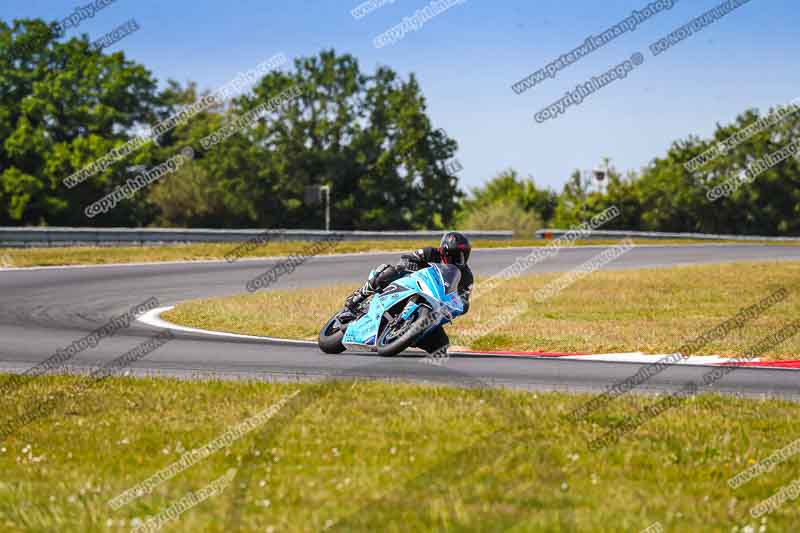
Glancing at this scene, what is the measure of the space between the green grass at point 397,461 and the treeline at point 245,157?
150 ft

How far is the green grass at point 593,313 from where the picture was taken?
14898mm

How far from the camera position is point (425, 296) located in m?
11.2

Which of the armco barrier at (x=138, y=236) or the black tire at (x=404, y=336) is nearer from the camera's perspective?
the black tire at (x=404, y=336)

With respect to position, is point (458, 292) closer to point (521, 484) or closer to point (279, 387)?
point (279, 387)

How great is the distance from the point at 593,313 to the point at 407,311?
8.77 m

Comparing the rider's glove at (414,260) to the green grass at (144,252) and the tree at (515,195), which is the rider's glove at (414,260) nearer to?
the green grass at (144,252)

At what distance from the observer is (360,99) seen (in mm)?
66875

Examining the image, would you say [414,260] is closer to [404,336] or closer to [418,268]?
[418,268]

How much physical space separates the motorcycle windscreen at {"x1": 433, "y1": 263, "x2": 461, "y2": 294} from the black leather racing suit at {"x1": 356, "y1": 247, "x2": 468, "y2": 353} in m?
0.09

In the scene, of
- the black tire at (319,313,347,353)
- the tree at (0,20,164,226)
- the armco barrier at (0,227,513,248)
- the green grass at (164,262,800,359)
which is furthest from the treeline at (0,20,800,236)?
the black tire at (319,313,347,353)

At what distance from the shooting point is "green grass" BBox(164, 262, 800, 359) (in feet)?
48.9

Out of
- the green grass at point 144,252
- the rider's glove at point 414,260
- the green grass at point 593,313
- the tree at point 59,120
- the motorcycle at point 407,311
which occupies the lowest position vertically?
the green grass at point 593,313

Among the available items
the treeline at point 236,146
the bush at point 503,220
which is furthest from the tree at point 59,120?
the bush at point 503,220

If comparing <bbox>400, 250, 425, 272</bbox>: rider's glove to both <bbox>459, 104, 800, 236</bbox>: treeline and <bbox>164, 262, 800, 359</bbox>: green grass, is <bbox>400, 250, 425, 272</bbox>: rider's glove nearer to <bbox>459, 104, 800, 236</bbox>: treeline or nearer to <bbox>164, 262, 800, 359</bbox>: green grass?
<bbox>164, 262, 800, 359</bbox>: green grass
